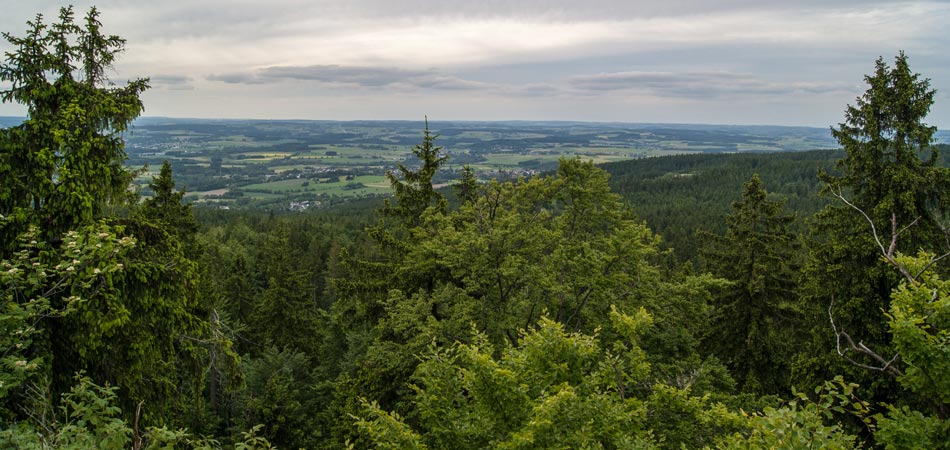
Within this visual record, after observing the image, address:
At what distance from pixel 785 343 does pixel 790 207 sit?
8666 centimetres

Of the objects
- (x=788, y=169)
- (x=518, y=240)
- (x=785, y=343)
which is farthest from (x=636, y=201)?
(x=518, y=240)

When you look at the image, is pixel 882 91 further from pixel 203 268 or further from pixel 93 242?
pixel 203 268

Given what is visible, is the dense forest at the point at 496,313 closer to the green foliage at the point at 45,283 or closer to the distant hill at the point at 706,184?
the green foliage at the point at 45,283

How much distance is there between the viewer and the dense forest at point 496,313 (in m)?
6.37

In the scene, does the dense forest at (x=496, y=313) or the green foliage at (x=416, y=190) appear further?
the green foliage at (x=416, y=190)

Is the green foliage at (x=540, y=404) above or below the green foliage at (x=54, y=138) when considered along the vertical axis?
below

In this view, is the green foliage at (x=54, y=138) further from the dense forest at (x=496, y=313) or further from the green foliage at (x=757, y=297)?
the green foliage at (x=757, y=297)

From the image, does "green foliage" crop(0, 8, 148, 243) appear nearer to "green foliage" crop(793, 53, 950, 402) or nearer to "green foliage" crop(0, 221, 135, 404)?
"green foliage" crop(0, 221, 135, 404)

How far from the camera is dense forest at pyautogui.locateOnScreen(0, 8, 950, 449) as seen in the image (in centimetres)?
637

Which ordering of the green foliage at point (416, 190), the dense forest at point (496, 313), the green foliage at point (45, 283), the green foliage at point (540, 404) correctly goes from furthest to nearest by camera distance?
the green foliage at point (416, 190) → the green foliage at point (540, 404) → the dense forest at point (496, 313) → the green foliage at point (45, 283)

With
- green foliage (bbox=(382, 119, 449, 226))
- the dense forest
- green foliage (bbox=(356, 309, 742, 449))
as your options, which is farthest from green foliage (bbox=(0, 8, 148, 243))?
green foliage (bbox=(382, 119, 449, 226))

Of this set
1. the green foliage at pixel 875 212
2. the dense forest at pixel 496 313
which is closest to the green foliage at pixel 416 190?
the dense forest at pixel 496 313

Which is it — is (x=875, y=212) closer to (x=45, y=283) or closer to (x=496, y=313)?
(x=496, y=313)

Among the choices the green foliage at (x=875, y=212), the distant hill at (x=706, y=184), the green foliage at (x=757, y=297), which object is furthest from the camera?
the distant hill at (x=706, y=184)
